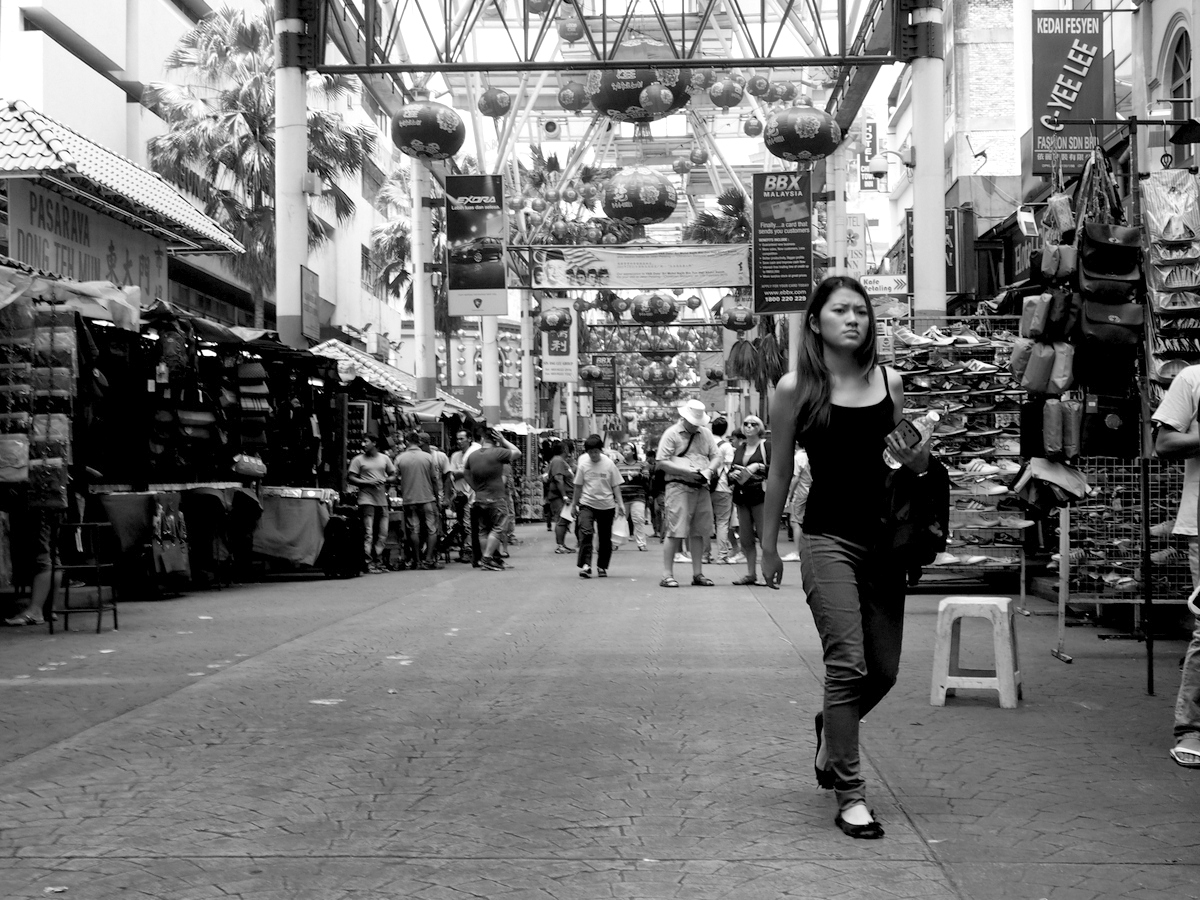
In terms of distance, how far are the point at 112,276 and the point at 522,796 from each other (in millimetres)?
17091

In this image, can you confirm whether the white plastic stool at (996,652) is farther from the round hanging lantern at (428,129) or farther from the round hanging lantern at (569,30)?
the round hanging lantern at (569,30)

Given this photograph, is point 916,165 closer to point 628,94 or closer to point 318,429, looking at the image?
point 628,94

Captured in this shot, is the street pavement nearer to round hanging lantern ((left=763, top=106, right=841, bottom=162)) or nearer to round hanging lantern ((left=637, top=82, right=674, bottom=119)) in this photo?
round hanging lantern ((left=763, top=106, right=841, bottom=162))

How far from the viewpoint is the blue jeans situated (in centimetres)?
497

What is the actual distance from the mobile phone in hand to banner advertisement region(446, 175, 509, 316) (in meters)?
21.1

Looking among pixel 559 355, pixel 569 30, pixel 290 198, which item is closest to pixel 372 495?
pixel 290 198

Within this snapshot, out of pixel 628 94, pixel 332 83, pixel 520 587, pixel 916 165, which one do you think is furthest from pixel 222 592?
pixel 332 83

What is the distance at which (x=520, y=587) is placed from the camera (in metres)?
16.4

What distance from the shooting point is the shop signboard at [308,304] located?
2089 cm

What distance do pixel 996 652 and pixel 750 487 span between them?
9.00 m

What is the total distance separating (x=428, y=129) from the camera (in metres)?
21.2

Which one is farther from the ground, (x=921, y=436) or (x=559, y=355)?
(x=559, y=355)

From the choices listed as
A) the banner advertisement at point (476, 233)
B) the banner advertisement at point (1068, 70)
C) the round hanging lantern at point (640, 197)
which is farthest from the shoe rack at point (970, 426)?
the banner advertisement at point (476, 233)

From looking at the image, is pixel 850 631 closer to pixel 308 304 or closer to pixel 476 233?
pixel 308 304
